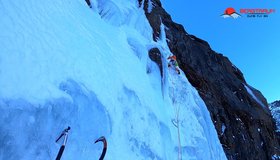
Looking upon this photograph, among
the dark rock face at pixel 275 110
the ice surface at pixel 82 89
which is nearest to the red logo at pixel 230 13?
the ice surface at pixel 82 89

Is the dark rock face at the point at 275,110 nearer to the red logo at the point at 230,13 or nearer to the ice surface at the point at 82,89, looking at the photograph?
the red logo at the point at 230,13

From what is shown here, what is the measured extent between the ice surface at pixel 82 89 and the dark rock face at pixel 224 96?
4.41 metres

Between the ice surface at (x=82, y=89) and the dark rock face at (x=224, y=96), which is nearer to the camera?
the ice surface at (x=82, y=89)

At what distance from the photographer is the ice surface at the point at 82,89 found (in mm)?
4441

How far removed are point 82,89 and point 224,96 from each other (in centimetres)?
1411

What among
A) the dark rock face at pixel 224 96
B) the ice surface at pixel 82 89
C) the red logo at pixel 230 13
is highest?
the red logo at pixel 230 13

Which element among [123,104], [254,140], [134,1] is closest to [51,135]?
[123,104]

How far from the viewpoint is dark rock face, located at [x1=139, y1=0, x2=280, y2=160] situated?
1544 centimetres

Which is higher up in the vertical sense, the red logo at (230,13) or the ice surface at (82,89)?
the red logo at (230,13)

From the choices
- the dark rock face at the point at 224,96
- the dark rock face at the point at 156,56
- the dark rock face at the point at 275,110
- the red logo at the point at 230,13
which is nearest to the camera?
the dark rock face at the point at 156,56

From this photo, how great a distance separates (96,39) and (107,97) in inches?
76.2

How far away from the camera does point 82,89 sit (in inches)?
225

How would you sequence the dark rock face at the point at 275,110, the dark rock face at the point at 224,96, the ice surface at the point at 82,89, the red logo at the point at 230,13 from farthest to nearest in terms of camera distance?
the dark rock face at the point at 275,110 → the red logo at the point at 230,13 → the dark rock face at the point at 224,96 → the ice surface at the point at 82,89

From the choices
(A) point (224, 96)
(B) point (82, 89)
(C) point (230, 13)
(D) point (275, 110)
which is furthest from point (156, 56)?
(D) point (275, 110)
